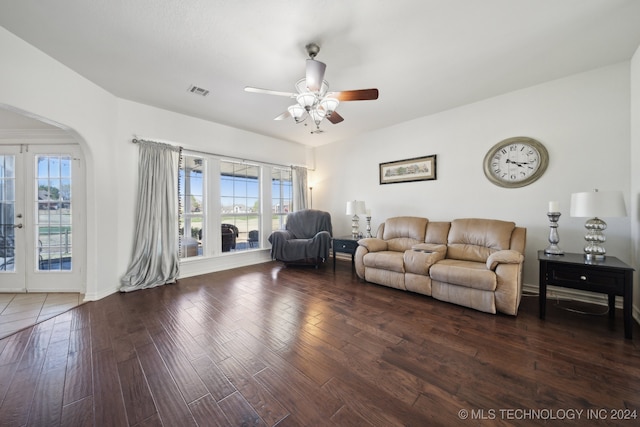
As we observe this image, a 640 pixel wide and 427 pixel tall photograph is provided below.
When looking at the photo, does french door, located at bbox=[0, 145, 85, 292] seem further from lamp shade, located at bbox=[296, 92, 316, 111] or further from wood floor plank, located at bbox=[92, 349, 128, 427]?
lamp shade, located at bbox=[296, 92, 316, 111]

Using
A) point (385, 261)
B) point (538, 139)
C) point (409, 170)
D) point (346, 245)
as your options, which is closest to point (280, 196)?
point (346, 245)

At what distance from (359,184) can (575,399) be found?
399 centimetres

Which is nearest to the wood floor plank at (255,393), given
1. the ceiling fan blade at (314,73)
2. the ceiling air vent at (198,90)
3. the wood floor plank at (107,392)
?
the wood floor plank at (107,392)

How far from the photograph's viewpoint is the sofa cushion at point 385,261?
3.09m

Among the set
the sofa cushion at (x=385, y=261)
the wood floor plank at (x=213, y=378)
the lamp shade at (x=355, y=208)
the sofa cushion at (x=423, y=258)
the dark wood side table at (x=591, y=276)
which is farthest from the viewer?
the lamp shade at (x=355, y=208)

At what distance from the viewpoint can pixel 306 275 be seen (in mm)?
3979

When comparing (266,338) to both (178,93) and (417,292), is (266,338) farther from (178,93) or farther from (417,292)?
(178,93)

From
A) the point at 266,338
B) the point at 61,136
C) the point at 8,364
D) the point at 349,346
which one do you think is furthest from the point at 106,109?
the point at 349,346

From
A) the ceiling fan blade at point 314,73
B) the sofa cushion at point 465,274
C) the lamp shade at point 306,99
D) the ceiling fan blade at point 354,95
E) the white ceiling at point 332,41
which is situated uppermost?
the white ceiling at point 332,41

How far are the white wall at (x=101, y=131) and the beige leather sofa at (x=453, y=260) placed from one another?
3.16 metres

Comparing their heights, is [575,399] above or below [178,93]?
below

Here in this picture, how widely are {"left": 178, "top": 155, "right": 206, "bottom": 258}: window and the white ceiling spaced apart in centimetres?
125

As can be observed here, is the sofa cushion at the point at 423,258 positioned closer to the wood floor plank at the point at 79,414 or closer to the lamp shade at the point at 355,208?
the lamp shade at the point at 355,208

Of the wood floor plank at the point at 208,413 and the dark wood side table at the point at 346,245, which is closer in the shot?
the wood floor plank at the point at 208,413
